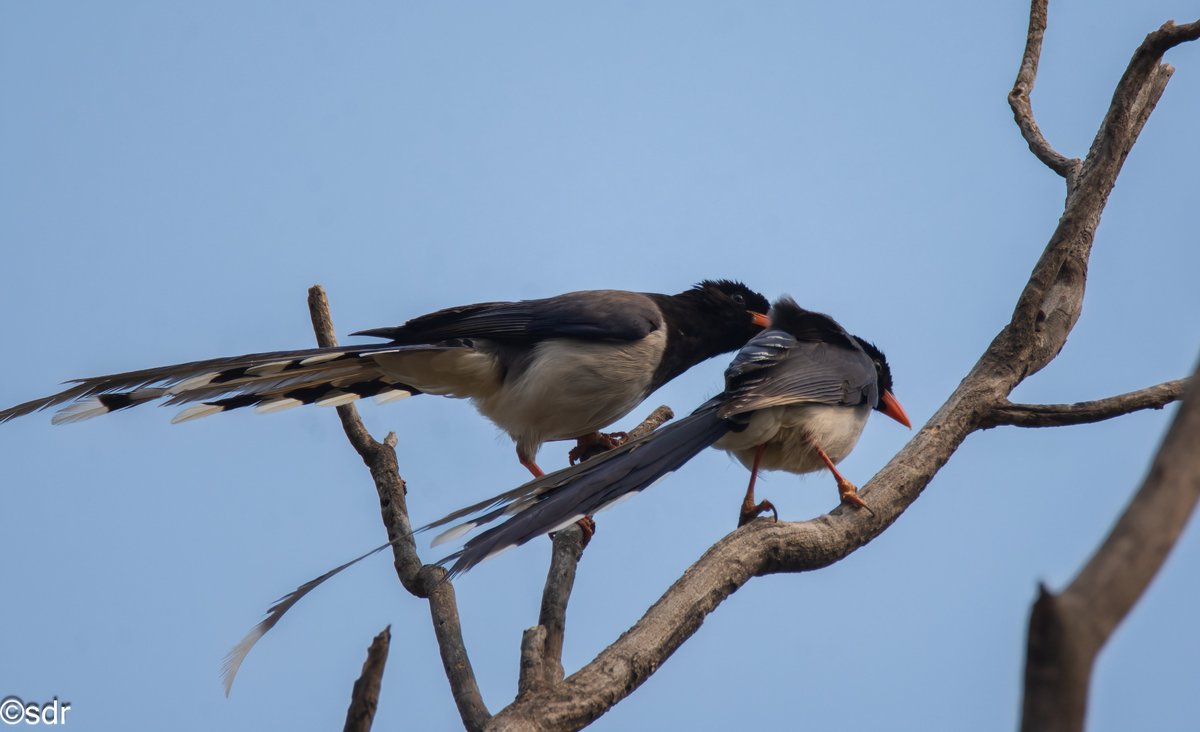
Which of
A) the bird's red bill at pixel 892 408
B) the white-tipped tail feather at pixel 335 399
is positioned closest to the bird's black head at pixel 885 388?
the bird's red bill at pixel 892 408

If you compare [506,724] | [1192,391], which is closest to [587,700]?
[506,724]

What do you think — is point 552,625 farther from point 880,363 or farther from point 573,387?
point 880,363

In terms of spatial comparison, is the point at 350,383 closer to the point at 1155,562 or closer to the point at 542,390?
the point at 542,390

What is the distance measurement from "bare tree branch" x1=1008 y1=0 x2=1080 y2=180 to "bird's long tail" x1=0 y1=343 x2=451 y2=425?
301 cm

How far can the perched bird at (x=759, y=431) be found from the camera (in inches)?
141

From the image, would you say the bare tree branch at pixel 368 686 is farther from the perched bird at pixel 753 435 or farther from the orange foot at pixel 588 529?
the orange foot at pixel 588 529

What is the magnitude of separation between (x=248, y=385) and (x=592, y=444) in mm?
1999

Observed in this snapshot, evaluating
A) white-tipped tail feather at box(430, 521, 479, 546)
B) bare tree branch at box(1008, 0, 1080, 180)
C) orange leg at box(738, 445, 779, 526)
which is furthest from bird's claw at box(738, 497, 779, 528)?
bare tree branch at box(1008, 0, 1080, 180)

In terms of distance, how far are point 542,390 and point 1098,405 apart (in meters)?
2.49

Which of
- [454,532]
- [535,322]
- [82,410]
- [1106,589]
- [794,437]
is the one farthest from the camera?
[535,322]

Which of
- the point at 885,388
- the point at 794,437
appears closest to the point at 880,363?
the point at 885,388

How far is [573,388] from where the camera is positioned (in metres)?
5.49

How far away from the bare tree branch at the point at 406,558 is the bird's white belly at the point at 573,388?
93 cm

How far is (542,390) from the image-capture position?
548cm
